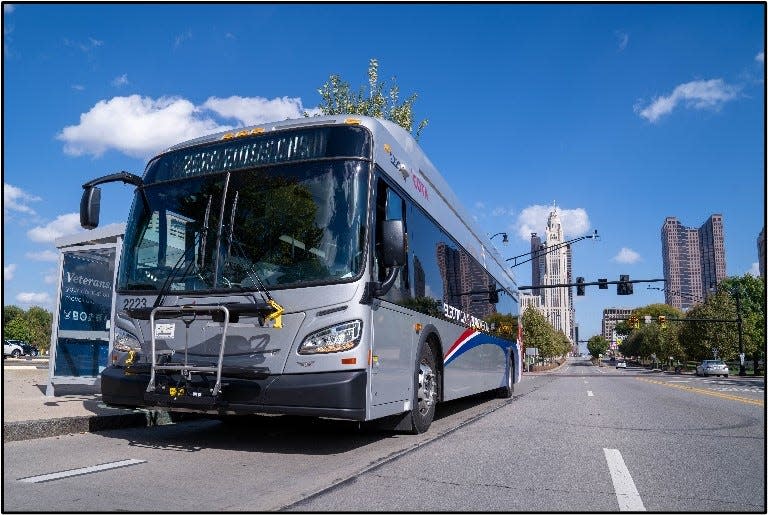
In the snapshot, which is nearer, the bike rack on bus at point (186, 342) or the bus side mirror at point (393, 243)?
the bike rack on bus at point (186, 342)

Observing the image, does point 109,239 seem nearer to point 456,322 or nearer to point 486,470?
point 456,322

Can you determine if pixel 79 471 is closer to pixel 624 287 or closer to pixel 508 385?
pixel 508 385

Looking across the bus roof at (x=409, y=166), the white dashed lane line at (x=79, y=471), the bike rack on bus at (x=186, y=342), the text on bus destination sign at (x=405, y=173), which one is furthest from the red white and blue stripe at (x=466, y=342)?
the white dashed lane line at (x=79, y=471)

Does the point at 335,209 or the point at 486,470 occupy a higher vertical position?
the point at 335,209

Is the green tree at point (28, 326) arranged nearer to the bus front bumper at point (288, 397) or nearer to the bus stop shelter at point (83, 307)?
the bus stop shelter at point (83, 307)

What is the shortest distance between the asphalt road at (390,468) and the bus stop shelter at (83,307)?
470 centimetres

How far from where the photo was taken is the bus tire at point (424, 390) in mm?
7129

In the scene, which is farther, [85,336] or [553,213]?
[553,213]

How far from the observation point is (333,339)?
5.55 meters

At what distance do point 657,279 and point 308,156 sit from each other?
93.2 feet

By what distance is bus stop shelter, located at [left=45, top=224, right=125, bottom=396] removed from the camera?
1166 centimetres

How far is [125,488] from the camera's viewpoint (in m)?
4.46

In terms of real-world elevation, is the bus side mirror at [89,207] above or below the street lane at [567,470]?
above

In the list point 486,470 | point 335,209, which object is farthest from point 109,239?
point 486,470
